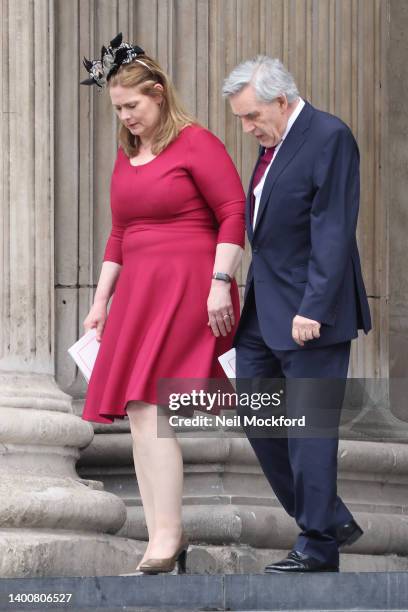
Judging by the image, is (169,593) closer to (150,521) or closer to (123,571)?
(150,521)

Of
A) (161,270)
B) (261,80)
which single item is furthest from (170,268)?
(261,80)

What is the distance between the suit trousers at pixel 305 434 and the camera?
7.05 m

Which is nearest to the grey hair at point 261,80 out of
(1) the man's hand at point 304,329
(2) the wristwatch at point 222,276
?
(2) the wristwatch at point 222,276

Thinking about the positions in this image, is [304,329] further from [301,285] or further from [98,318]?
[98,318]

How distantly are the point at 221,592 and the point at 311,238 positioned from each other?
1351 mm

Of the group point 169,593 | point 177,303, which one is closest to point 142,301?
point 177,303

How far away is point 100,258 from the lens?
31.9 ft

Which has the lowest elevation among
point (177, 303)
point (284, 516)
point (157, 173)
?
point (284, 516)

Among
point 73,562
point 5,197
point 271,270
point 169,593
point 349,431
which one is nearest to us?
point 169,593

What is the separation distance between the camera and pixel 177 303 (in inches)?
295

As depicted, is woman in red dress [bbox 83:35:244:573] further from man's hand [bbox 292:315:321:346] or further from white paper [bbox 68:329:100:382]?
man's hand [bbox 292:315:321:346]

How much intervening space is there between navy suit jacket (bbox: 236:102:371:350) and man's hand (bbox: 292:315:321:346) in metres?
0.02

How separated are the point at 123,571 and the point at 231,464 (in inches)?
53.9

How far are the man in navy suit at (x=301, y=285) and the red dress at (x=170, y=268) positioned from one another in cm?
17
